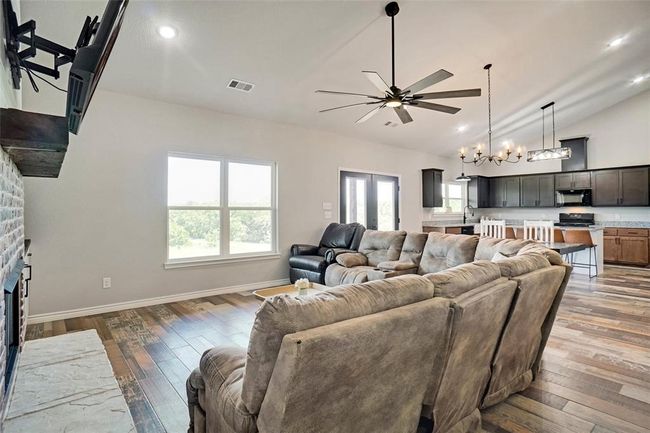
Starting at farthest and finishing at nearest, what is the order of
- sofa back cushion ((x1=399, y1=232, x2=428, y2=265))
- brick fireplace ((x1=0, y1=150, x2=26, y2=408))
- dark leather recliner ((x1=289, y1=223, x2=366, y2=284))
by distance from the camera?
dark leather recliner ((x1=289, y1=223, x2=366, y2=284))
sofa back cushion ((x1=399, y1=232, x2=428, y2=265))
brick fireplace ((x1=0, y1=150, x2=26, y2=408))

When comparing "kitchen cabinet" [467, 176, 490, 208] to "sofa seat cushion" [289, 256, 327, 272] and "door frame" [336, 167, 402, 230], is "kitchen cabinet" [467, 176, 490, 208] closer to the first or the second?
"door frame" [336, 167, 402, 230]

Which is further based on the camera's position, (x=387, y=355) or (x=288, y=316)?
(x=387, y=355)

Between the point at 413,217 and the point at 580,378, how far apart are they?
227 inches

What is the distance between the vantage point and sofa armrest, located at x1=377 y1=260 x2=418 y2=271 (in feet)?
14.4

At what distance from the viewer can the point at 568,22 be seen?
4.44 m

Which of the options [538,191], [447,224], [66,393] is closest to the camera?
[66,393]

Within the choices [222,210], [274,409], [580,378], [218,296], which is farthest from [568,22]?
[218,296]

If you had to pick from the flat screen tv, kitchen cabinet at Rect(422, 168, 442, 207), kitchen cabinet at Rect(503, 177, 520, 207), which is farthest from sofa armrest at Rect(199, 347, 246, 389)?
kitchen cabinet at Rect(503, 177, 520, 207)

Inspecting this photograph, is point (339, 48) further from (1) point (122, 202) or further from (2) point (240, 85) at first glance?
(1) point (122, 202)

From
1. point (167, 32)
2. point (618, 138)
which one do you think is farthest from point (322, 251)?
point (618, 138)

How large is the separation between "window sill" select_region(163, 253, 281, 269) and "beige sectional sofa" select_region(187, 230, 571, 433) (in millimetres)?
3255

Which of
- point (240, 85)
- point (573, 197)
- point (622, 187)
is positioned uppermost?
point (240, 85)

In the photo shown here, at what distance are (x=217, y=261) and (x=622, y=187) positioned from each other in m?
8.51

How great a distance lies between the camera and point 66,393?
7.65ft
